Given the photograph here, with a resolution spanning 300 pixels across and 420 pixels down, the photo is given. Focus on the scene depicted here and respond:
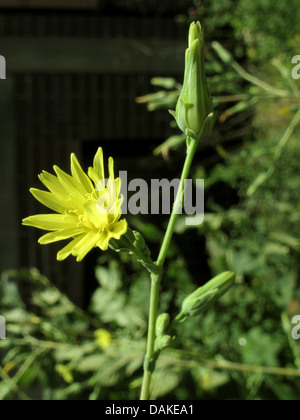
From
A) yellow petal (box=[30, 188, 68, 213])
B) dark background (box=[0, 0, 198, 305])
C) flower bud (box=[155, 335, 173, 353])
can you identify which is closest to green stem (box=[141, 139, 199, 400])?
flower bud (box=[155, 335, 173, 353])

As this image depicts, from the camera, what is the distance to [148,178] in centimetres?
210

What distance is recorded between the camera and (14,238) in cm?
216

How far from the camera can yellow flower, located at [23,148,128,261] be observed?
46 cm

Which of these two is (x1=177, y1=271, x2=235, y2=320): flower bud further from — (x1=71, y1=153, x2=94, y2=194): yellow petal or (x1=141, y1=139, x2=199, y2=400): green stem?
(x1=71, y1=153, x2=94, y2=194): yellow petal

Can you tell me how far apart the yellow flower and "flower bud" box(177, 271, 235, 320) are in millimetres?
116

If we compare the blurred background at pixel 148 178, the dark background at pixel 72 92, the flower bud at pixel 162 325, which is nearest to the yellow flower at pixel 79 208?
the flower bud at pixel 162 325

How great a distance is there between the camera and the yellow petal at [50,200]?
48 centimetres

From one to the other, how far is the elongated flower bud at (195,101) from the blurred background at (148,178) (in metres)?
0.38

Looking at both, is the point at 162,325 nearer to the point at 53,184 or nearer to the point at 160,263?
the point at 160,263

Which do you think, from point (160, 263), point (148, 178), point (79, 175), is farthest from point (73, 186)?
point (148, 178)

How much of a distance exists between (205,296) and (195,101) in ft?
0.66
